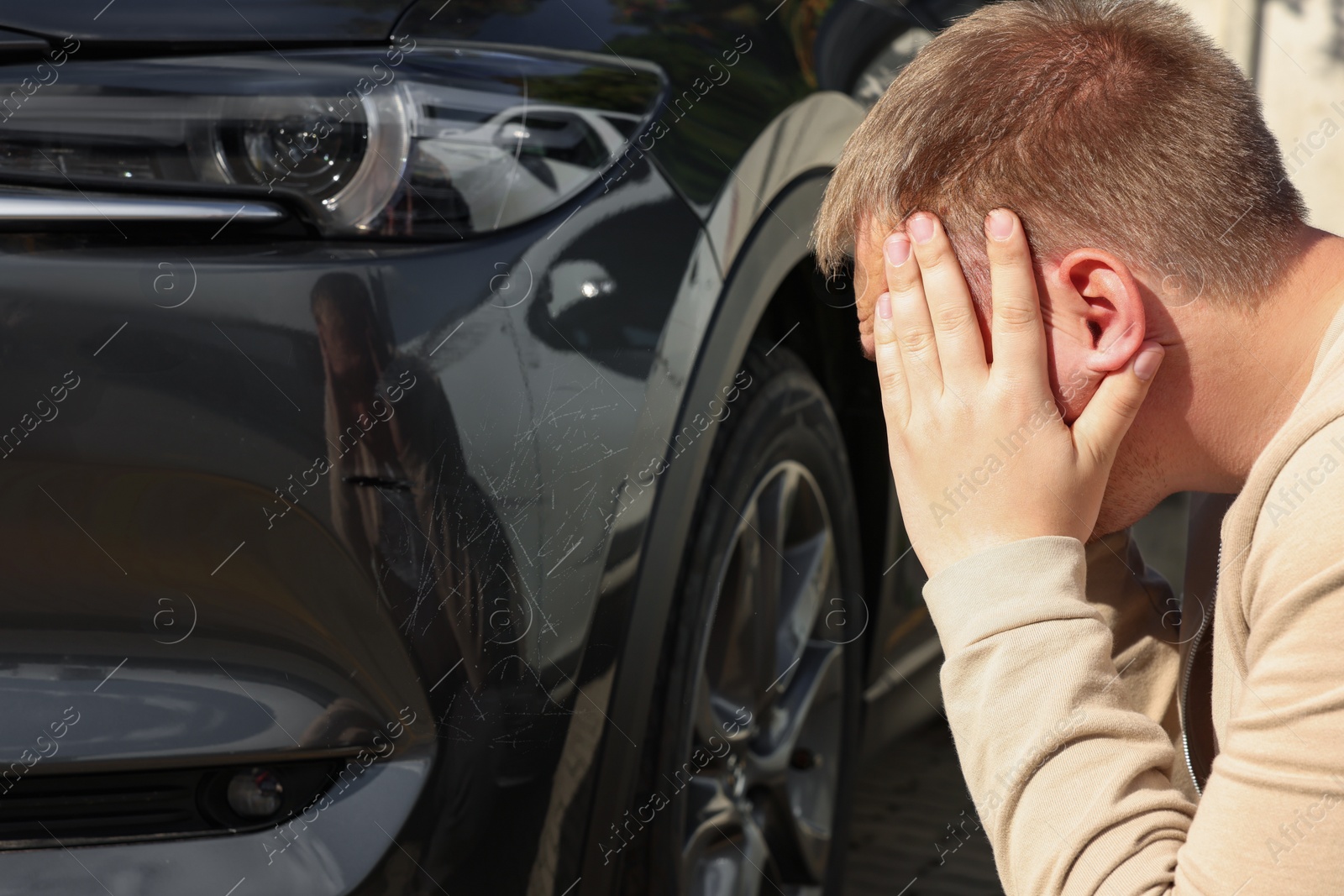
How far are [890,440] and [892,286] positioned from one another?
164mm

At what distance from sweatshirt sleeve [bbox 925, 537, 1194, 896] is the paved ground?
1.57m

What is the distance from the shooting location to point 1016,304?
1190 millimetres

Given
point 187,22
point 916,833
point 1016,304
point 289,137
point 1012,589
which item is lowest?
point 916,833

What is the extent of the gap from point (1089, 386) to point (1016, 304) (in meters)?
0.11

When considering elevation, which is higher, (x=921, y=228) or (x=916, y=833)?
(x=921, y=228)

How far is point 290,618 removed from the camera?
4.33 feet

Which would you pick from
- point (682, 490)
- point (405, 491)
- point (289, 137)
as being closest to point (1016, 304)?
point (682, 490)

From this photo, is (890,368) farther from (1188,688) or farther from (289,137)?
(289,137)

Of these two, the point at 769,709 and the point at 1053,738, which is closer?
the point at 1053,738

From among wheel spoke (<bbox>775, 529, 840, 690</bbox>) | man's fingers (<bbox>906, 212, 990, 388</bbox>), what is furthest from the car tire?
man's fingers (<bbox>906, 212, 990, 388</bbox>)

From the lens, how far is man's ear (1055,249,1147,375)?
45.8 inches

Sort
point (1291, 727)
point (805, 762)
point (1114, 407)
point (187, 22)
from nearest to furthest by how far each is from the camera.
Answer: point (1291, 727) < point (1114, 407) < point (187, 22) < point (805, 762)

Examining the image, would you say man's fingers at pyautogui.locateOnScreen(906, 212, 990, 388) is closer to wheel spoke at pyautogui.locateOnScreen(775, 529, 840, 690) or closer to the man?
the man

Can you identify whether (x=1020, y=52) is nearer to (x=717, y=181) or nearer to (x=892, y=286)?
(x=892, y=286)
